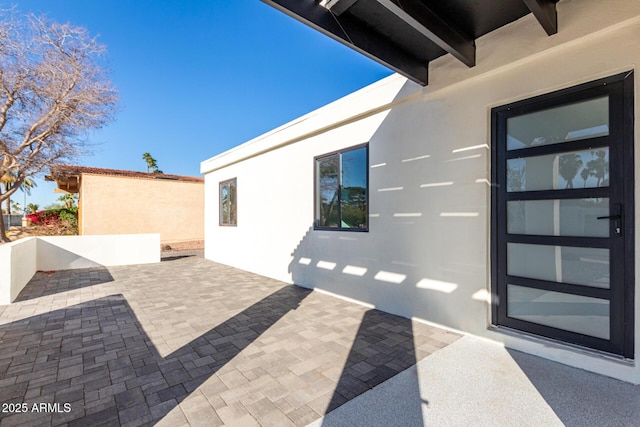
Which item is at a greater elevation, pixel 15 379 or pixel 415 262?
pixel 415 262

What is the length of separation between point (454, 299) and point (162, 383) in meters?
3.01

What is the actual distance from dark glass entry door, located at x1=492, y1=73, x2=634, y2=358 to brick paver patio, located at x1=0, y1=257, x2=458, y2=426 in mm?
1034

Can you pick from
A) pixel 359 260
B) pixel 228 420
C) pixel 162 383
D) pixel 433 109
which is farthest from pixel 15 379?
pixel 433 109

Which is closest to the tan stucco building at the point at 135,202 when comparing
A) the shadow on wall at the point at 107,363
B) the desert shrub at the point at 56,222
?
the desert shrub at the point at 56,222

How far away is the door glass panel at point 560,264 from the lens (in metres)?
2.50

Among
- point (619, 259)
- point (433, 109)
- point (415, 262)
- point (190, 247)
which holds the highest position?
point (433, 109)

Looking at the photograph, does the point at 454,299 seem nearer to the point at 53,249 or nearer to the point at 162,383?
the point at 162,383

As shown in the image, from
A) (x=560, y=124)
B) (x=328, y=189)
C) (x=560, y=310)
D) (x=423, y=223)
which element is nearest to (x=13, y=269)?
(x=328, y=189)

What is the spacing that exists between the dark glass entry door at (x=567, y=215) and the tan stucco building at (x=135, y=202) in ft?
45.0

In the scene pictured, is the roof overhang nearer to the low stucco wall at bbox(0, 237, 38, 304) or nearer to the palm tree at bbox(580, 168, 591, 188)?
the palm tree at bbox(580, 168, 591, 188)

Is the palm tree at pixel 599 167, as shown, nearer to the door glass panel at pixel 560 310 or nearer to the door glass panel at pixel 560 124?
the door glass panel at pixel 560 124

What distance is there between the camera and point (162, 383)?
2.34 metres

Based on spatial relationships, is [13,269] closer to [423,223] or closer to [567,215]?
[423,223]

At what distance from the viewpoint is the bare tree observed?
8.94 metres
